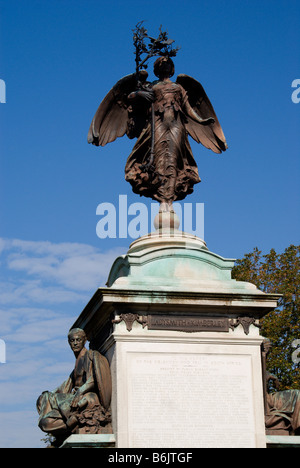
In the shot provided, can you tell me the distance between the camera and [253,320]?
12.4 m

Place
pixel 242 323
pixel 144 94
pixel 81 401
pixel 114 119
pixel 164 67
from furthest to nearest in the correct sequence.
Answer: pixel 114 119, pixel 164 67, pixel 144 94, pixel 242 323, pixel 81 401

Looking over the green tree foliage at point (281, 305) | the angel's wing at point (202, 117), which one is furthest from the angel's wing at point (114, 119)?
the green tree foliage at point (281, 305)

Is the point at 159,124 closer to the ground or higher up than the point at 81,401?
higher up

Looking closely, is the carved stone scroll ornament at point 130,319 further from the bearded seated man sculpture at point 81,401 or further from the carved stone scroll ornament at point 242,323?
the carved stone scroll ornament at point 242,323

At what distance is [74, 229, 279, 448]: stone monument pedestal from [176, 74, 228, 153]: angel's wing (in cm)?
322

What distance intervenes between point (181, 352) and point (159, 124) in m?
4.25

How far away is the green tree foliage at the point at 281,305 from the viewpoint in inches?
1021

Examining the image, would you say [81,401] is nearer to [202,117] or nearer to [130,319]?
[130,319]

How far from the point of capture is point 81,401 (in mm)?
11695

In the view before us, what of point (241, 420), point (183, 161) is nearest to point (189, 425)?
point (241, 420)

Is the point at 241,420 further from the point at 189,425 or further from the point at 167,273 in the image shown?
the point at 167,273

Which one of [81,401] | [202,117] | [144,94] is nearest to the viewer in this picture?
[81,401]

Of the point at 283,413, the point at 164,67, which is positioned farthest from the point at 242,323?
the point at 164,67

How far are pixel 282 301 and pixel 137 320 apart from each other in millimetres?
16964
